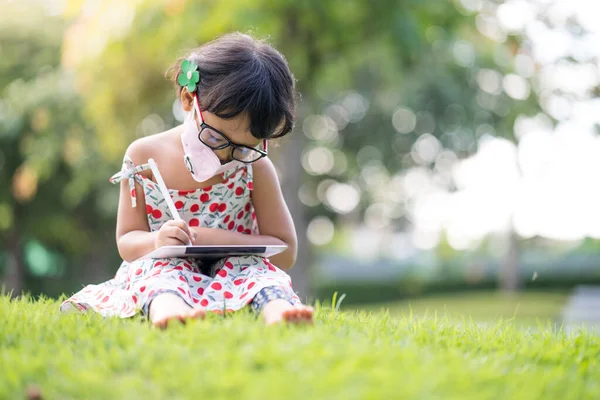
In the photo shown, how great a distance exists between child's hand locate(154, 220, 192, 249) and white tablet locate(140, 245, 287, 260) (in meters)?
0.04

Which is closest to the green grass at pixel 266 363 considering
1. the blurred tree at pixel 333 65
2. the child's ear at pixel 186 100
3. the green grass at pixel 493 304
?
the child's ear at pixel 186 100

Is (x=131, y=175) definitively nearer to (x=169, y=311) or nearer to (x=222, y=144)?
(x=222, y=144)

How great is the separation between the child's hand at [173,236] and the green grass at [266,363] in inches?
13.8

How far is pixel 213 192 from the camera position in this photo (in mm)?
3033

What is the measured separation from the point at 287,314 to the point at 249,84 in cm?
99

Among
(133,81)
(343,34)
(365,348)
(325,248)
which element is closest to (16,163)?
(133,81)

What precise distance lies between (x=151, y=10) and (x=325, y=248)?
19.4 m

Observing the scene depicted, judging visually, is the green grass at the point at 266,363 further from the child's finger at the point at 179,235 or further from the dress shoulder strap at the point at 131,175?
the dress shoulder strap at the point at 131,175

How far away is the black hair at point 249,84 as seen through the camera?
109 inches

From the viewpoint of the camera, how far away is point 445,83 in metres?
11.7

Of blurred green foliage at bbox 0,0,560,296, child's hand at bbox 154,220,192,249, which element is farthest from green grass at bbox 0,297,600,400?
blurred green foliage at bbox 0,0,560,296

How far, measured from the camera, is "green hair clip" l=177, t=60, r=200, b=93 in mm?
2920

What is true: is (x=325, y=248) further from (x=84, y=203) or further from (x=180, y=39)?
(x=180, y=39)

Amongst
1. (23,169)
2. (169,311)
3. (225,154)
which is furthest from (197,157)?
(23,169)
